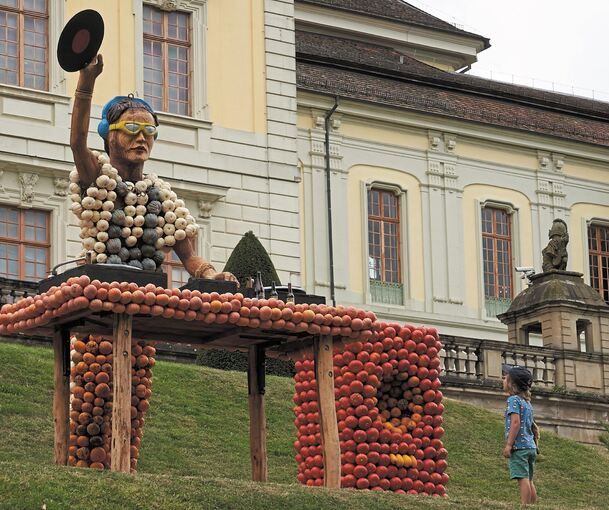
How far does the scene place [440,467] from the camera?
21297mm

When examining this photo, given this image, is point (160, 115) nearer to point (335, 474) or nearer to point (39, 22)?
point (39, 22)

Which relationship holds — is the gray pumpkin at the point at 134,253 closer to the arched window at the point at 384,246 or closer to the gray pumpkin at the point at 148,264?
the gray pumpkin at the point at 148,264

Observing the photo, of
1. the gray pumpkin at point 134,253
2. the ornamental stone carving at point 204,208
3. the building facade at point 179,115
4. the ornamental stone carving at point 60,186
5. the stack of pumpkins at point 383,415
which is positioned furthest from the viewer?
the ornamental stone carving at point 204,208

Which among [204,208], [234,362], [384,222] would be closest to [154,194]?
[234,362]

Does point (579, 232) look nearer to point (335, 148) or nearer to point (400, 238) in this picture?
point (400, 238)

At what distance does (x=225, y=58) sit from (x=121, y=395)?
24.1 m

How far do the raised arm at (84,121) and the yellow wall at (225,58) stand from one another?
20.1 meters

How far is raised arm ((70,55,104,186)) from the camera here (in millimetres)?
19172

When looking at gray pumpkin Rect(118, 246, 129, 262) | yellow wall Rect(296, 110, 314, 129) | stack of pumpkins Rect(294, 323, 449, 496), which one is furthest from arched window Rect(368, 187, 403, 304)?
gray pumpkin Rect(118, 246, 129, 262)

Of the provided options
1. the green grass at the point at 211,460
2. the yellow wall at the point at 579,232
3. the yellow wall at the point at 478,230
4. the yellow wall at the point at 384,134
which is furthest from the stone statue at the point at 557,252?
the yellow wall at the point at 579,232

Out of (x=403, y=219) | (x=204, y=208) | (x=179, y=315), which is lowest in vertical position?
(x=179, y=315)

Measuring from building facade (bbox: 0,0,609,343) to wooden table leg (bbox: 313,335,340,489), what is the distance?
741 inches

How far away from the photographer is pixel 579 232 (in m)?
51.8

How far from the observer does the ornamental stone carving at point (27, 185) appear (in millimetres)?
38031
